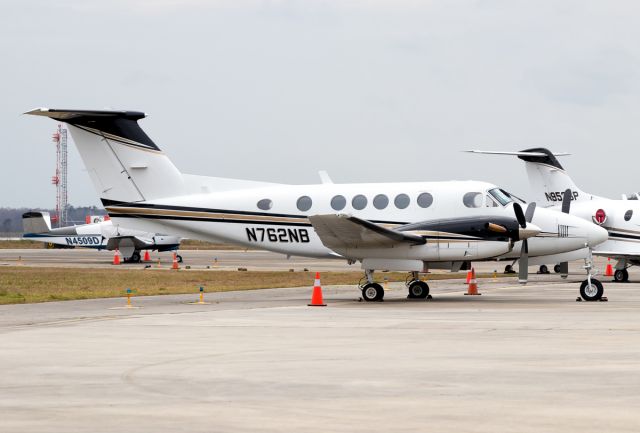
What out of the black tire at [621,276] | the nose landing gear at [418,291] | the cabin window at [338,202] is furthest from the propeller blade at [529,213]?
the black tire at [621,276]

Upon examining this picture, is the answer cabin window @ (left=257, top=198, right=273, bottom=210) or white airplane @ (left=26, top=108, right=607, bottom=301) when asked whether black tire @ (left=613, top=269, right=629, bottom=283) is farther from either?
cabin window @ (left=257, top=198, right=273, bottom=210)

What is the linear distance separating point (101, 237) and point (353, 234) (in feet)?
159

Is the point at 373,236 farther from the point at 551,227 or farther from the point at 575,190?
the point at 575,190

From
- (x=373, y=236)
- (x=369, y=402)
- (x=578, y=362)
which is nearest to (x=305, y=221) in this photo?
(x=373, y=236)

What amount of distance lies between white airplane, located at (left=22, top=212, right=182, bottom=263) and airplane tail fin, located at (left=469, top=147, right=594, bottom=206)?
18.4m

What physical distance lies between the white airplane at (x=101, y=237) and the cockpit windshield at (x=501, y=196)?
73.7 ft

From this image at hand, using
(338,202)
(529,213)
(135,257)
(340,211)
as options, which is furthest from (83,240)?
(529,213)

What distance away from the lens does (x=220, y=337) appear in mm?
16828

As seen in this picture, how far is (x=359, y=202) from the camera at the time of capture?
2783 cm

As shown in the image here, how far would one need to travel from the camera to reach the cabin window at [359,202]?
27.8m

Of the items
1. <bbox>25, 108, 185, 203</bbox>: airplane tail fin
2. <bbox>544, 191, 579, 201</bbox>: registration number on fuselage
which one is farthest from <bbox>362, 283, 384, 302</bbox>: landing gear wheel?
<bbox>544, 191, 579, 201</bbox>: registration number on fuselage

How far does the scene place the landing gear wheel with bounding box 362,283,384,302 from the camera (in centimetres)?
2673

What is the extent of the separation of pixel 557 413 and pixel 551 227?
1842 centimetres

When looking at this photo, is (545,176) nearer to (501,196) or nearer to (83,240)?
(501,196)
